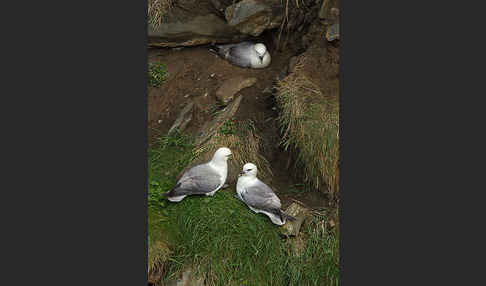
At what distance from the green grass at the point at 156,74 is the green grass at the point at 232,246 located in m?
1.77

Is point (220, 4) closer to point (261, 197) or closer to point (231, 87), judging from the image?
point (231, 87)

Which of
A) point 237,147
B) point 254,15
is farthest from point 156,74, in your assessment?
point 237,147

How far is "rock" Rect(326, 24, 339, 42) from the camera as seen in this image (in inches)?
212

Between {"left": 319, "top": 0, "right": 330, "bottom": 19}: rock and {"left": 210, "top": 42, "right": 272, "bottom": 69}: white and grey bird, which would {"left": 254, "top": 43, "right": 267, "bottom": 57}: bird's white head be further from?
{"left": 319, "top": 0, "right": 330, "bottom": 19}: rock

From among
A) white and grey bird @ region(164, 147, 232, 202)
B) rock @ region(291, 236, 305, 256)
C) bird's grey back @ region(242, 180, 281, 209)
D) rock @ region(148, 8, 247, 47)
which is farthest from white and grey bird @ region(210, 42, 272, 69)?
rock @ region(291, 236, 305, 256)

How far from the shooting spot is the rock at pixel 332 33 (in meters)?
5.38

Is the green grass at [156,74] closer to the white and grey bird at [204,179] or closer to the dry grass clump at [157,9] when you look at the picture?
the dry grass clump at [157,9]

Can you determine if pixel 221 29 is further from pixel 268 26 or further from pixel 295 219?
pixel 295 219

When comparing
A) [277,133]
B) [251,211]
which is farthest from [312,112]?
[251,211]

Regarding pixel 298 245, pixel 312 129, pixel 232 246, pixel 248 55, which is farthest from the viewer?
pixel 248 55

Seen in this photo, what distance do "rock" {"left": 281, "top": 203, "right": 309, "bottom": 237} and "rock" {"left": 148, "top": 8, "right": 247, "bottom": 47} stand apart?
2.33 meters

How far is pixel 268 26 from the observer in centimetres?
587

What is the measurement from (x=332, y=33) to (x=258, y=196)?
78.9 inches

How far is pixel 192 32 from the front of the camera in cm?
612
